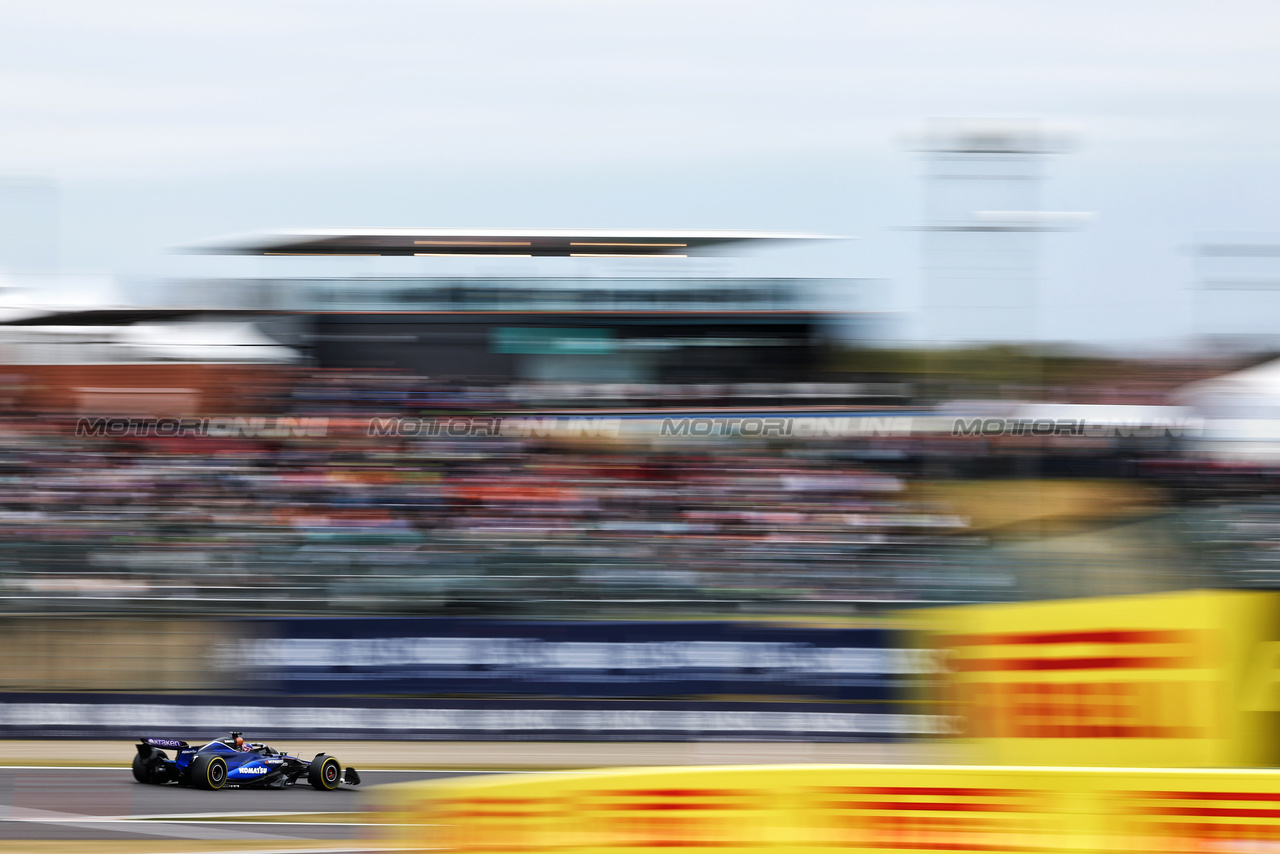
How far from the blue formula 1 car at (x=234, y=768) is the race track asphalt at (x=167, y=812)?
0.27 feet

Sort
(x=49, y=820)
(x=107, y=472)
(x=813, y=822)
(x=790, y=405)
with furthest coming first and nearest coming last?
(x=790, y=405) < (x=107, y=472) < (x=49, y=820) < (x=813, y=822)

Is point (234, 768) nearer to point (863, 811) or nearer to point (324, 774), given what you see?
point (324, 774)

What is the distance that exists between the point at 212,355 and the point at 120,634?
18.6ft

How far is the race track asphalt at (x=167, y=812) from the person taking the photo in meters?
7.94

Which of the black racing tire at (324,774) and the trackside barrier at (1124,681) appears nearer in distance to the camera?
the trackside barrier at (1124,681)

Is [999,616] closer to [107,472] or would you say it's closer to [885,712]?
[885,712]

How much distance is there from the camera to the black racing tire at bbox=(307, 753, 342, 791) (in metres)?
8.87

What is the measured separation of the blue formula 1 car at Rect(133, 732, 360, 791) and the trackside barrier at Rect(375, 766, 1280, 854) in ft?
14.7

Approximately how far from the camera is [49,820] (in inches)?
326

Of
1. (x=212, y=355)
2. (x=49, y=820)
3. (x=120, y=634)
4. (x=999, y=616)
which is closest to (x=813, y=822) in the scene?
(x=999, y=616)

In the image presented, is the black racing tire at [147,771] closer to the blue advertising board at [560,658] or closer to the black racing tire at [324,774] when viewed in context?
the black racing tire at [324,774]

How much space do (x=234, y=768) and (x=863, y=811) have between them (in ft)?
17.8

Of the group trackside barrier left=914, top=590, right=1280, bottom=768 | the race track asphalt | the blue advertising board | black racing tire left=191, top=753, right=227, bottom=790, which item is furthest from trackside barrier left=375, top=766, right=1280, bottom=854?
the blue advertising board

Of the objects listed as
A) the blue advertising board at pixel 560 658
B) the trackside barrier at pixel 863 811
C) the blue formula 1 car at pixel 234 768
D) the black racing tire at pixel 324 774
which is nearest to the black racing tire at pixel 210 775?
the blue formula 1 car at pixel 234 768
